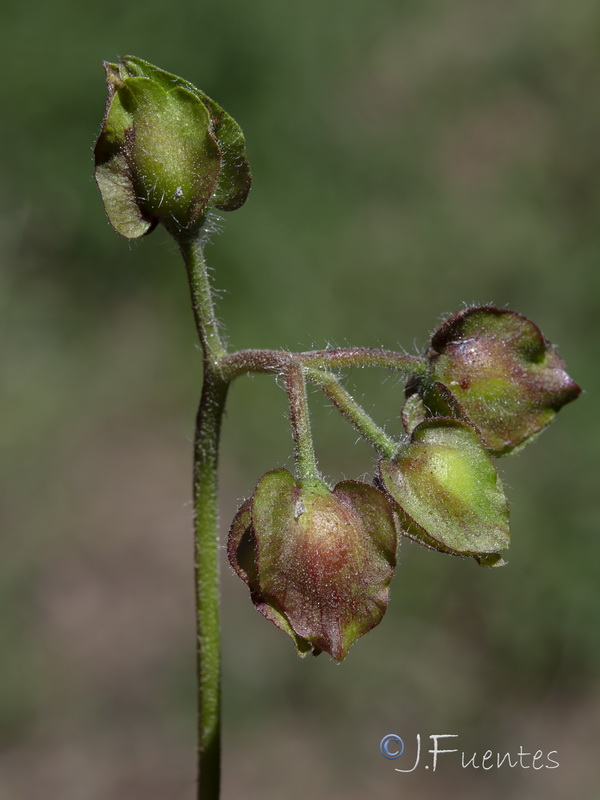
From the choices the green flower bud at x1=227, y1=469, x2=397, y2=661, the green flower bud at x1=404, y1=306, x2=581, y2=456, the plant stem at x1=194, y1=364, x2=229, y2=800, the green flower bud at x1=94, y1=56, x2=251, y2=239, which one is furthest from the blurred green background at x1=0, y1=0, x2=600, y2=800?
the green flower bud at x1=94, y1=56, x2=251, y2=239

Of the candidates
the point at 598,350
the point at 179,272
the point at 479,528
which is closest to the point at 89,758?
the point at 179,272

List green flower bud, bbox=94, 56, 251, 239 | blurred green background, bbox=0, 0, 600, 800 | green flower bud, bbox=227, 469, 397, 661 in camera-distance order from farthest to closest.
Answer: blurred green background, bbox=0, 0, 600, 800, green flower bud, bbox=94, 56, 251, 239, green flower bud, bbox=227, 469, 397, 661

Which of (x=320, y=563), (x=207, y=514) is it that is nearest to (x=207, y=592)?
(x=207, y=514)

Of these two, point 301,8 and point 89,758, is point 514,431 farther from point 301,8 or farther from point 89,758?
point 301,8

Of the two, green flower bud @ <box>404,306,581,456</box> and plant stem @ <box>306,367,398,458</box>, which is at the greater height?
green flower bud @ <box>404,306,581,456</box>

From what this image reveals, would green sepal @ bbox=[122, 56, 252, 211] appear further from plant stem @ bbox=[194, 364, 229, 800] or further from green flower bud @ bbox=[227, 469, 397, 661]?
green flower bud @ bbox=[227, 469, 397, 661]

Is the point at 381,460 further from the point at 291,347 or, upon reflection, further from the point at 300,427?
the point at 291,347
